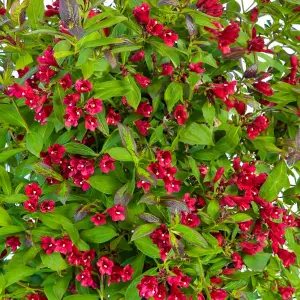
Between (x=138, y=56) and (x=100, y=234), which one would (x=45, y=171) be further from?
(x=138, y=56)

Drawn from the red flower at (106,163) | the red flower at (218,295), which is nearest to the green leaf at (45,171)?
the red flower at (106,163)

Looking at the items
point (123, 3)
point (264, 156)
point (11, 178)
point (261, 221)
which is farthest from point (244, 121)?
point (11, 178)

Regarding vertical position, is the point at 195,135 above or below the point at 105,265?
above

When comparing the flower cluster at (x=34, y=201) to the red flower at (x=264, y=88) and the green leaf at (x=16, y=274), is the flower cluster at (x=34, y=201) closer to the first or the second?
the green leaf at (x=16, y=274)

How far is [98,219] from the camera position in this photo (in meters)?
1.54

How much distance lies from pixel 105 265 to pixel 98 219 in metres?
0.12

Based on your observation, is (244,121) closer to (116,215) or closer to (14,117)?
(116,215)

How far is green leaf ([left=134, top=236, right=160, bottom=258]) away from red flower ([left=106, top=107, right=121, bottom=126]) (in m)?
0.31

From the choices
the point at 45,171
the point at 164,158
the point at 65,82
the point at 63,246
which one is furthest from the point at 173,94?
the point at 63,246

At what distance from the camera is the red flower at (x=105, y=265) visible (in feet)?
5.09

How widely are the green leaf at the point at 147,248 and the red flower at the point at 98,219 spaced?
0.11m

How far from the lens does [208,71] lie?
1.72 m

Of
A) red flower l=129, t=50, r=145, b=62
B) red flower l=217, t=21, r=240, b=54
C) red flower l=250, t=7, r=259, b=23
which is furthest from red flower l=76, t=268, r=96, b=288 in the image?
red flower l=250, t=7, r=259, b=23

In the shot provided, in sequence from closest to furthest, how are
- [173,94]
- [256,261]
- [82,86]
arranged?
[82,86]
[173,94]
[256,261]
